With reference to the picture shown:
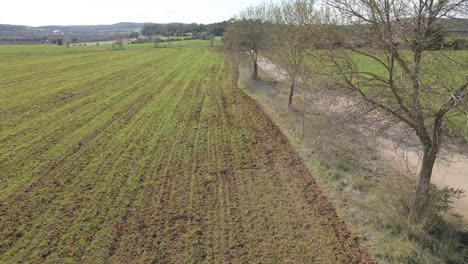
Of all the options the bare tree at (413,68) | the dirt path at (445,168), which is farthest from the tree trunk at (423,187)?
the dirt path at (445,168)

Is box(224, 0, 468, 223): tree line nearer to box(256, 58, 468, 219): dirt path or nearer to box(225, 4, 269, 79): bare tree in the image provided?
box(256, 58, 468, 219): dirt path

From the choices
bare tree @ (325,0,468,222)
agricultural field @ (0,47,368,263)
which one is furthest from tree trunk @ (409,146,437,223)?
agricultural field @ (0,47,368,263)

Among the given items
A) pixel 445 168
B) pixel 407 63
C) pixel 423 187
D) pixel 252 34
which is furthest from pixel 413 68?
pixel 252 34

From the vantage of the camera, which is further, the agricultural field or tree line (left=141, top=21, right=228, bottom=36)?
tree line (left=141, top=21, right=228, bottom=36)

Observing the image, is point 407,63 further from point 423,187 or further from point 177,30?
point 177,30

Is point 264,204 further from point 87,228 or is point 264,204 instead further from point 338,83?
point 87,228

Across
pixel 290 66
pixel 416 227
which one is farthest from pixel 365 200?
pixel 290 66
